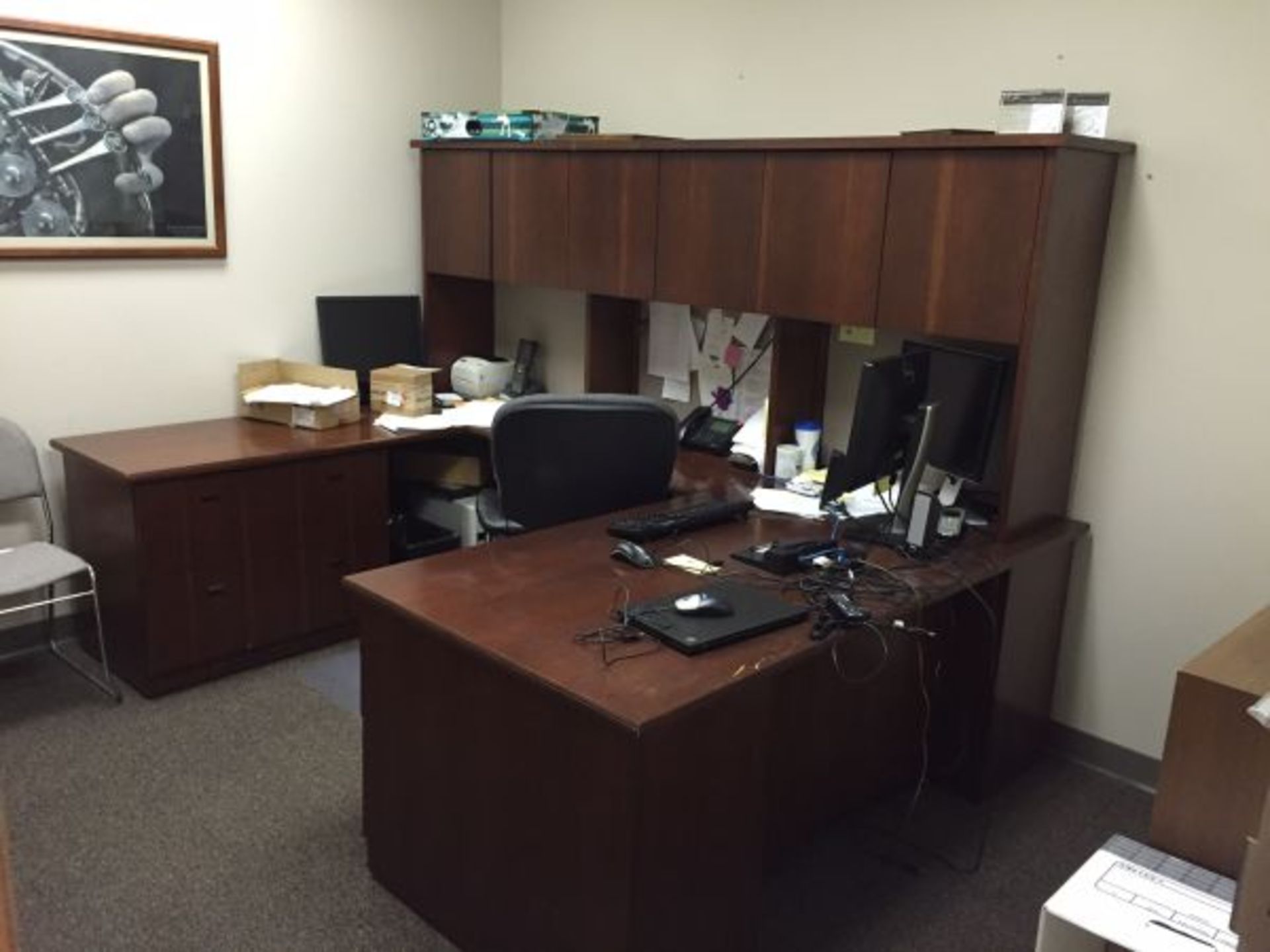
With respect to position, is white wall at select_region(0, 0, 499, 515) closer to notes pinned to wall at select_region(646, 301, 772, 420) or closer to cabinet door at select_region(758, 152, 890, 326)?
notes pinned to wall at select_region(646, 301, 772, 420)

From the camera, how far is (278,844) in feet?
8.55

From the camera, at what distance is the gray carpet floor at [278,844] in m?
2.33

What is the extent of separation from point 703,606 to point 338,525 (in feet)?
6.26

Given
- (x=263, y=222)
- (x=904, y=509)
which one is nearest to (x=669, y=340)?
(x=904, y=509)

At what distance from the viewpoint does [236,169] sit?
377 cm

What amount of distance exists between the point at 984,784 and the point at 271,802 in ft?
6.27

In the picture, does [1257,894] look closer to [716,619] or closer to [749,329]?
[716,619]

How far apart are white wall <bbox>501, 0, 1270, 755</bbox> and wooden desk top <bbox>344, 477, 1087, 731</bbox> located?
268 mm

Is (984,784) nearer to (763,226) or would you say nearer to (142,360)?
(763,226)

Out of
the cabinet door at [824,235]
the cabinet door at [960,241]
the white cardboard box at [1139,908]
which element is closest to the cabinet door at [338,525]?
the cabinet door at [824,235]

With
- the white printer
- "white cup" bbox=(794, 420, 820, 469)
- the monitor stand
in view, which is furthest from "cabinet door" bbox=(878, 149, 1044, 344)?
the white printer

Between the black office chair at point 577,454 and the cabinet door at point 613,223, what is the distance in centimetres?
62

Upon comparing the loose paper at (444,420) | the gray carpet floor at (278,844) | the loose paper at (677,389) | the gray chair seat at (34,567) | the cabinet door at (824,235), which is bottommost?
the gray carpet floor at (278,844)

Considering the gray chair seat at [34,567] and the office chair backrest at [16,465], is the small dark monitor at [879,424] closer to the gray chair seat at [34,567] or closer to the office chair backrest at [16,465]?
the gray chair seat at [34,567]
